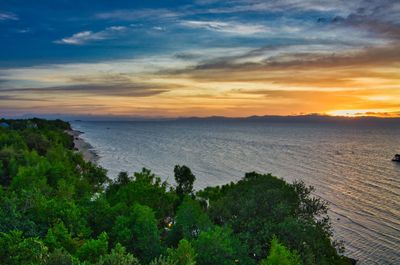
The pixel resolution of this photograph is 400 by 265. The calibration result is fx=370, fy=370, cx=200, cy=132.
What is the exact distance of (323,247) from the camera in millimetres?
30562

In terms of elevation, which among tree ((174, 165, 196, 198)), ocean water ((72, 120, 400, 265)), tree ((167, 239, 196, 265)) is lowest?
ocean water ((72, 120, 400, 265))

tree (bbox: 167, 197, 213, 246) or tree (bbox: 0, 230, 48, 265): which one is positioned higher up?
tree (bbox: 0, 230, 48, 265)

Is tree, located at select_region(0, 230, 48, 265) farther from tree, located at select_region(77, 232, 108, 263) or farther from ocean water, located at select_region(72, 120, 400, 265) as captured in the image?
ocean water, located at select_region(72, 120, 400, 265)

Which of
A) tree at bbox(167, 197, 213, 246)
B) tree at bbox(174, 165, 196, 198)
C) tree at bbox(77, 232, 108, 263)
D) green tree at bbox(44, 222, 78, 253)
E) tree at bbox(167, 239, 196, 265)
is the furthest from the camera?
tree at bbox(174, 165, 196, 198)

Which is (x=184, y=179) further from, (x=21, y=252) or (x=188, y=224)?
(x=21, y=252)

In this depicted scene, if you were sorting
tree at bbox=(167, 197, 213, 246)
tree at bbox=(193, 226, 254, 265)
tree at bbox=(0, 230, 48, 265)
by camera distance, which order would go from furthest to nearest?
tree at bbox=(167, 197, 213, 246)
tree at bbox=(193, 226, 254, 265)
tree at bbox=(0, 230, 48, 265)

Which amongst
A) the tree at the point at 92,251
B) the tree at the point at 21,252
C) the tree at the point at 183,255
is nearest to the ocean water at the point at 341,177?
the tree at the point at 183,255

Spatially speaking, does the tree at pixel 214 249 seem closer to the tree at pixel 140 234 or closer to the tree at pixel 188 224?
the tree at pixel 140 234

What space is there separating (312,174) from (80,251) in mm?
97591

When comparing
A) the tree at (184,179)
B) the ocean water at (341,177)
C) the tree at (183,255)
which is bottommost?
the ocean water at (341,177)

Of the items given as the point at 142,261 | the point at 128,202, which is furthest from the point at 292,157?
the point at 142,261

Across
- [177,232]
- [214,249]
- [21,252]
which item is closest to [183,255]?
[214,249]

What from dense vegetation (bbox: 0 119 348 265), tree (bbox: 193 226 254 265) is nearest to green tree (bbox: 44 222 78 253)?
→ dense vegetation (bbox: 0 119 348 265)

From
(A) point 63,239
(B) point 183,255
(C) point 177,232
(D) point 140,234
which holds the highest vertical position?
(B) point 183,255
